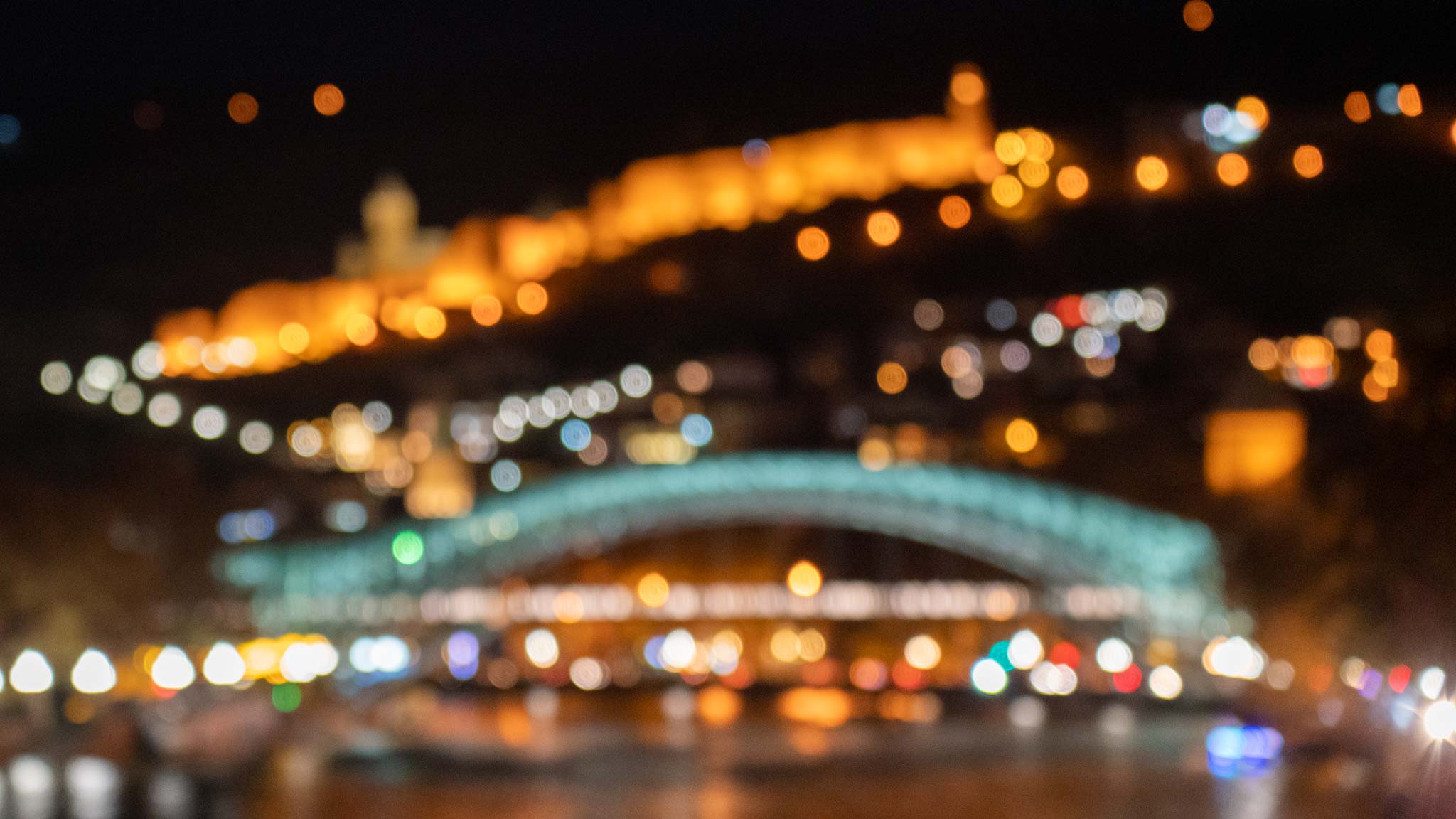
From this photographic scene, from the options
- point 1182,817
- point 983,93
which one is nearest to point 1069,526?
point 1182,817

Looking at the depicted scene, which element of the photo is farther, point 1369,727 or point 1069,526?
point 1069,526

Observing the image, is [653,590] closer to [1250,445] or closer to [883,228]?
[1250,445]

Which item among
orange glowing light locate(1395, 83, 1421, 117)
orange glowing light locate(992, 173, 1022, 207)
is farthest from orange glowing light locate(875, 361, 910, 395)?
orange glowing light locate(1395, 83, 1421, 117)

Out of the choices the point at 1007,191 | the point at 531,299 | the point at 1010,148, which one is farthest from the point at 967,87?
the point at 531,299

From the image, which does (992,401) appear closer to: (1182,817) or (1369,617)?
(1369,617)

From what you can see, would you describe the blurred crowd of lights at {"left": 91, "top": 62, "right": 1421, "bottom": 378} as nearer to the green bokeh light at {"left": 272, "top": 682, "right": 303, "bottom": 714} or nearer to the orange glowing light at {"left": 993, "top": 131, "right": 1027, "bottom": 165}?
the orange glowing light at {"left": 993, "top": 131, "right": 1027, "bottom": 165}
